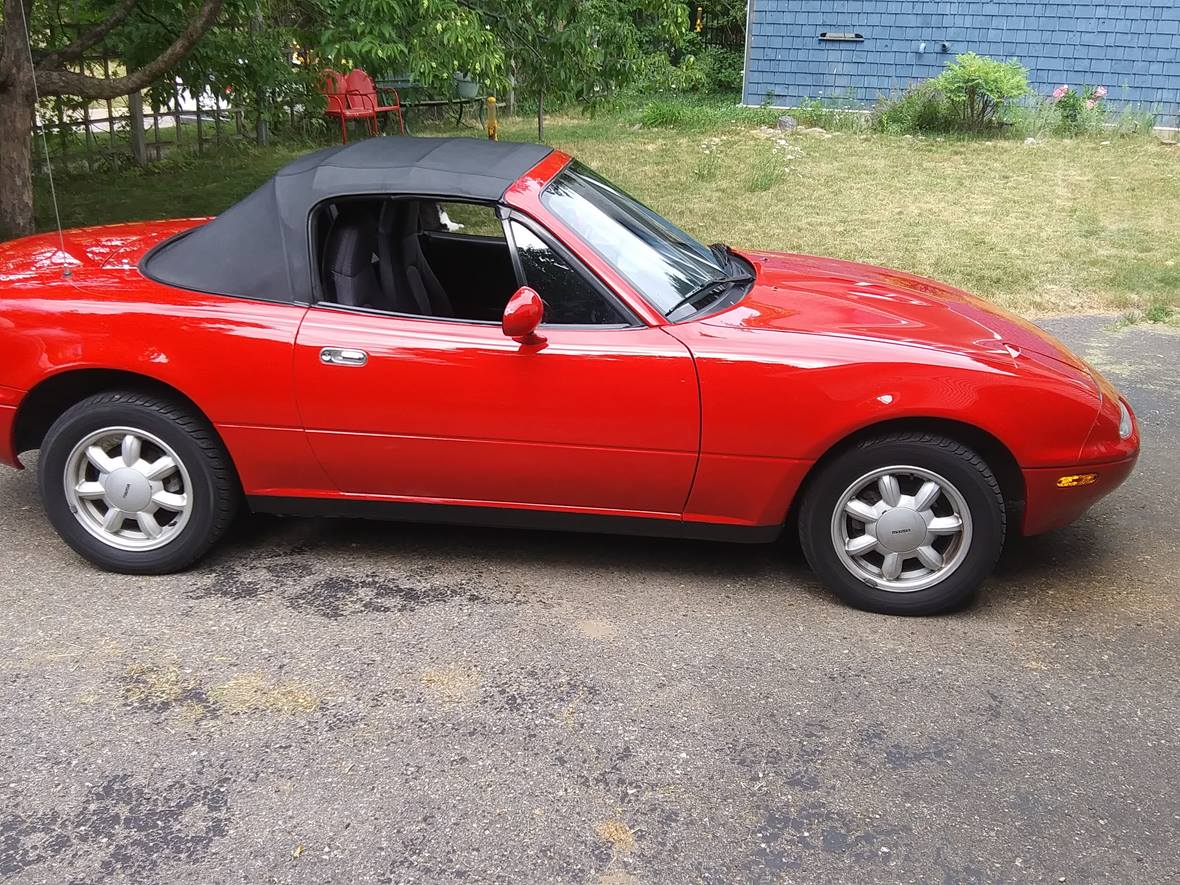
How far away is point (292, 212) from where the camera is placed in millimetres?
3814

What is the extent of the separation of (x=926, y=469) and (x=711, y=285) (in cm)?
110

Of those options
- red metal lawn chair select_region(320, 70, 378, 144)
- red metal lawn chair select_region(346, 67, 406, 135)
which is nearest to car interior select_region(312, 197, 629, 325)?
red metal lawn chair select_region(320, 70, 378, 144)

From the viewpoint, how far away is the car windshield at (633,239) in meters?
3.82

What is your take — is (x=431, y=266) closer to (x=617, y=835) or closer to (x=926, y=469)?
(x=926, y=469)

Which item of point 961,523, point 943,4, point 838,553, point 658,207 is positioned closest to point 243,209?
point 838,553

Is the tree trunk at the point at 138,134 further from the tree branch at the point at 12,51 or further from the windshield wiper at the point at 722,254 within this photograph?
the windshield wiper at the point at 722,254

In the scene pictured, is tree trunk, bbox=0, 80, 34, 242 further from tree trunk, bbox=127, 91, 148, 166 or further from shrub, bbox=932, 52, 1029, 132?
shrub, bbox=932, 52, 1029, 132

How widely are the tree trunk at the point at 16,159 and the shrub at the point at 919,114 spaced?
452 inches

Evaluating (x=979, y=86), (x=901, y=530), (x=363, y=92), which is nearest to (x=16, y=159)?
(x=363, y=92)

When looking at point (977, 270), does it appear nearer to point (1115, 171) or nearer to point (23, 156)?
point (1115, 171)

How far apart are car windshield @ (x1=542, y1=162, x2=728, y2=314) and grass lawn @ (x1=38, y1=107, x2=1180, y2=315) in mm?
4539

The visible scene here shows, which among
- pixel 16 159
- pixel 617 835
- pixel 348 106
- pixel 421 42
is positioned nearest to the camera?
pixel 617 835

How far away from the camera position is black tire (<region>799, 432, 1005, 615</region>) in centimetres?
354

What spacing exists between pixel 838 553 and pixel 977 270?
237 inches
